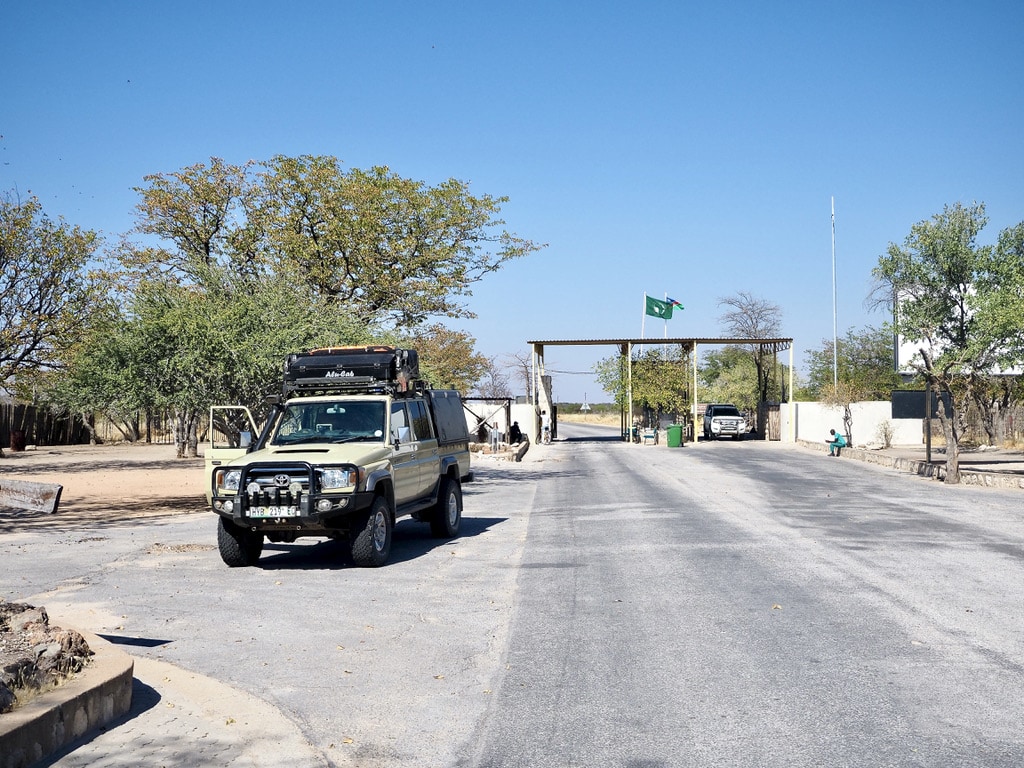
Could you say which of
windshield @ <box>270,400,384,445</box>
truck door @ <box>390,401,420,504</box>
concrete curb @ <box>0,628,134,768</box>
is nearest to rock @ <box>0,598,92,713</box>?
concrete curb @ <box>0,628,134,768</box>

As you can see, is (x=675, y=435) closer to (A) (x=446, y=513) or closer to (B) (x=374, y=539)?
(A) (x=446, y=513)

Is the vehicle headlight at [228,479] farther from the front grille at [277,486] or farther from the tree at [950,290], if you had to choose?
the tree at [950,290]

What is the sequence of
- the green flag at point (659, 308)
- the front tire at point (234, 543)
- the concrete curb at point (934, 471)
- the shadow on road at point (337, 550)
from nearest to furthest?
1. the front tire at point (234, 543)
2. the shadow on road at point (337, 550)
3. the concrete curb at point (934, 471)
4. the green flag at point (659, 308)

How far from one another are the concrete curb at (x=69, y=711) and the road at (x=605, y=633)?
922mm

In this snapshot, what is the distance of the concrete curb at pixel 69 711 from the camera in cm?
483

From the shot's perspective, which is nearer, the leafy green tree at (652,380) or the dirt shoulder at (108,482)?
the dirt shoulder at (108,482)

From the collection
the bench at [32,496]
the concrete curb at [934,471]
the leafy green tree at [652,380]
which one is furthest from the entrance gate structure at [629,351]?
the bench at [32,496]

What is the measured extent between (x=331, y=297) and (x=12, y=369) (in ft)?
44.2

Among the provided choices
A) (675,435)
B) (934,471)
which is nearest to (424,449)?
(934,471)

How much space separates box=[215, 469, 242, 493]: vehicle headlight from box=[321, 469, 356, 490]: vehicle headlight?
103cm

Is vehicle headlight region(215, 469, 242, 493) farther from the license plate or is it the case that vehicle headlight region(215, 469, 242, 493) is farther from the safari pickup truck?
the license plate

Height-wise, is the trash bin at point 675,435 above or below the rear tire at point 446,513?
above

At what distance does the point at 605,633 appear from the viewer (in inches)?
318

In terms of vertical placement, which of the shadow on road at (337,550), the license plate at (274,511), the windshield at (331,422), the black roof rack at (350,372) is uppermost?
the black roof rack at (350,372)
